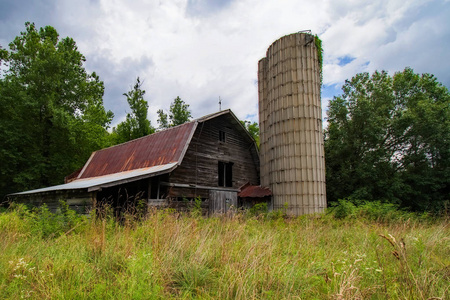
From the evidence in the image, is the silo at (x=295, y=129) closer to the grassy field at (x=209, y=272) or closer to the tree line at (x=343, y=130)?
the tree line at (x=343, y=130)

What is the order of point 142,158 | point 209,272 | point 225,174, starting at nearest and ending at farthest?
point 209,272 → point 142,158 → point 225,174

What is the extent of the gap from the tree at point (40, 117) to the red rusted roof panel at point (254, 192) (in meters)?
13.5

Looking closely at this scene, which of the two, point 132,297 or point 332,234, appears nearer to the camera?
point 132,297

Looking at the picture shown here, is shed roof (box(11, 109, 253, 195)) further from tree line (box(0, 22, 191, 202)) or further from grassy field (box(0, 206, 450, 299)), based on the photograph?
grassy field (box(0, 206, 450, 299))

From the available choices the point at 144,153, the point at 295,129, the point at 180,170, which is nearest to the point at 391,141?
the point at 295,129

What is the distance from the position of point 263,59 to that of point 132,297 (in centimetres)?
1970

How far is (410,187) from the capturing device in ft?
62.7

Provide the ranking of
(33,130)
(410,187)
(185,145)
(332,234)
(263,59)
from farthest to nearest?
(33,130) → (263,59) → (410,187) → (185,145) → (332,234)

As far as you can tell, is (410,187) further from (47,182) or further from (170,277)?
(47,182)

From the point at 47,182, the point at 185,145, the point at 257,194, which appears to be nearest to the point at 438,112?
the point at 257,194

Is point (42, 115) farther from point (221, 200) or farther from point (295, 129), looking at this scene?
point (295, 129)

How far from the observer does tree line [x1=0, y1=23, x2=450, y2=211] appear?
19516 mm

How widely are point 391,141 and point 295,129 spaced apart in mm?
10398

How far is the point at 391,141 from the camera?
21.0 m
